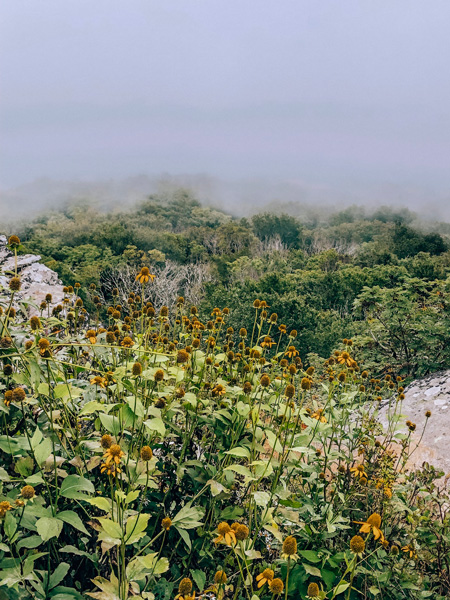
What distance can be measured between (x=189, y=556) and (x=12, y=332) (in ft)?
3.64

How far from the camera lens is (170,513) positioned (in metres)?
1.70

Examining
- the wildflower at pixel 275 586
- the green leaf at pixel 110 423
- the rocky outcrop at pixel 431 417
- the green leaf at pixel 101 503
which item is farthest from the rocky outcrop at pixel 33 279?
the rocky outcrop at pixel 431 417

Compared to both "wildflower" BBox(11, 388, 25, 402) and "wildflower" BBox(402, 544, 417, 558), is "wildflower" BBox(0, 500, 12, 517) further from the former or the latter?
"wildflower" BBox(402, 544, 417, 558)

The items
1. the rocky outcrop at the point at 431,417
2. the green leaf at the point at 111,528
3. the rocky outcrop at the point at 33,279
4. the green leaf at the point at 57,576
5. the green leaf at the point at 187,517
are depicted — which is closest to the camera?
the green leaf at the point at 111,528

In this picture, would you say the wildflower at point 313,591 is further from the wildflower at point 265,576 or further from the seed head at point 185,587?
the seed head at point 185,587

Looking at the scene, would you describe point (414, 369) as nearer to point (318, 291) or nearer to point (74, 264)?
point (318, 291)

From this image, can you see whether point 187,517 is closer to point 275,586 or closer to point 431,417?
point 275,586

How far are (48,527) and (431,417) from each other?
442cm

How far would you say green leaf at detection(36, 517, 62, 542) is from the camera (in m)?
1.11

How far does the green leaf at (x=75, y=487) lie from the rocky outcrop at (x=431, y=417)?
8.70ft

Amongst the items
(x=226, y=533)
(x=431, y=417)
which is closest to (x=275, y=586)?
(x=226, y=533)

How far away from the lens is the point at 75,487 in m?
1.24

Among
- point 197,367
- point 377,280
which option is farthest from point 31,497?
point 377,280

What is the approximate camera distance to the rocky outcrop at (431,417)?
147 inches
